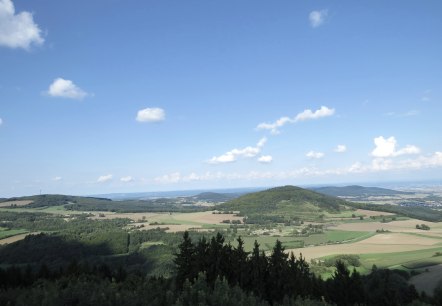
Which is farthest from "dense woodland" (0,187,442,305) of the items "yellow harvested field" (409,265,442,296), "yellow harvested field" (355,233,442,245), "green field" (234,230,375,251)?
"green field" (234,230,375,251)

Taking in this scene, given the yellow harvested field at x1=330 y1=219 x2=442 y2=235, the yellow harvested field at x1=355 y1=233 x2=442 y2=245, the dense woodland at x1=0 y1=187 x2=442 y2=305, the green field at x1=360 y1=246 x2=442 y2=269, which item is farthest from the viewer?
the yellow harvested field at x1=330 y1=219 x2=442 y2=235

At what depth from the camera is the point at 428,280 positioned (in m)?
65.7

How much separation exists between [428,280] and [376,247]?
1882 inches

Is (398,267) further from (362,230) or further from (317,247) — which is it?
(362,230)

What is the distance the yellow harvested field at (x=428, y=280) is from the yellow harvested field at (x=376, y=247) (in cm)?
3034

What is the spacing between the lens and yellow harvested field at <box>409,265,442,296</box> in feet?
199

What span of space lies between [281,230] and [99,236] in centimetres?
7975

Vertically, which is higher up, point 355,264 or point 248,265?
point 248,265

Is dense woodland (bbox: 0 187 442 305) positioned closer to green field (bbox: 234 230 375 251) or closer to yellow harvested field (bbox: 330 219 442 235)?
green field (bbox: 234 230 375 251)

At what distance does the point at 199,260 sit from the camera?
46125 mm

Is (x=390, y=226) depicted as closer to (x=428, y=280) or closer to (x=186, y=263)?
(x=428, y=280)

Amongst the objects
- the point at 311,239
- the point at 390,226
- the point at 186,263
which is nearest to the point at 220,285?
the point at 186,263

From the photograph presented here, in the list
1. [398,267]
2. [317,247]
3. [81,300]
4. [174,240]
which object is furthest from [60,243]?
[81,300]

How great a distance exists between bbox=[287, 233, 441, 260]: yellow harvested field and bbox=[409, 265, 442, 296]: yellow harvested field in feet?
99.5
